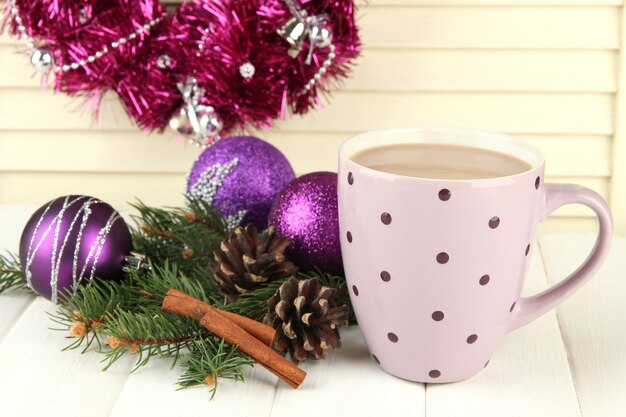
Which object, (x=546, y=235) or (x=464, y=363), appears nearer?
(x=464, y=363)

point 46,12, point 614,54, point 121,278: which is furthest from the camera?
point 614,54

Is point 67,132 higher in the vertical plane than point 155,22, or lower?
lower

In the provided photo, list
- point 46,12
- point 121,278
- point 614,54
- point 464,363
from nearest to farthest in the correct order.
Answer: point 464,363, point 121,278, point 46,12, point 614,54

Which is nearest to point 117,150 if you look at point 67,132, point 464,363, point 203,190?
point 67,132

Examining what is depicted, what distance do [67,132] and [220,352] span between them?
59 cm

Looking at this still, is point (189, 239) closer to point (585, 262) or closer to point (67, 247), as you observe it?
point (67, 247)

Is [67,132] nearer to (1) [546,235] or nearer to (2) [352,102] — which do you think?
(2) [352,102]

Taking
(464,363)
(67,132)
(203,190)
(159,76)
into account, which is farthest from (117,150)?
(464,363)

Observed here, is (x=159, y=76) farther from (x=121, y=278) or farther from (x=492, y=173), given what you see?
(x=492, y=173)

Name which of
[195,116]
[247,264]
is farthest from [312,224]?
[195,116]

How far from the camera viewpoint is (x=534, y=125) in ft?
3.90

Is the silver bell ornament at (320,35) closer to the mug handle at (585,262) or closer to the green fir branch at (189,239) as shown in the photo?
the green fir branch at (189,239)

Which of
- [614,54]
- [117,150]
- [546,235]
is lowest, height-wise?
[546,235]

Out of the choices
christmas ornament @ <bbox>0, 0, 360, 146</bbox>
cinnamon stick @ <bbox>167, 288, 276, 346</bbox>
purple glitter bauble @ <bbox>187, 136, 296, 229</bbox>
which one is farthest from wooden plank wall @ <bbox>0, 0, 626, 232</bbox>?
cinnamon stick @ <bbox>167, 288, 276, 346</bbox>
